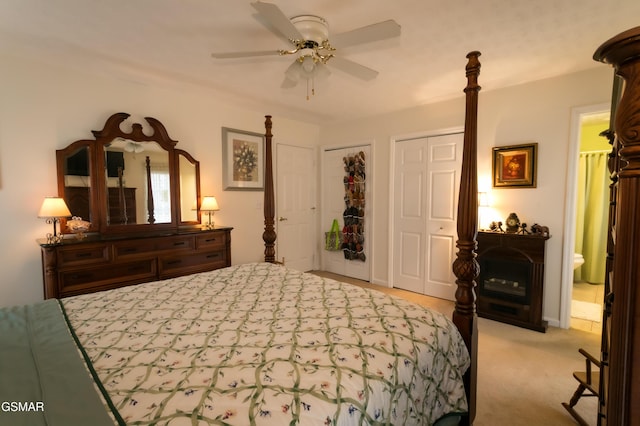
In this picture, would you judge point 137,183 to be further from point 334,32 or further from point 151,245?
point 334,32

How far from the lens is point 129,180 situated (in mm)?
3037

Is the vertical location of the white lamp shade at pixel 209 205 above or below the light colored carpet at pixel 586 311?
above

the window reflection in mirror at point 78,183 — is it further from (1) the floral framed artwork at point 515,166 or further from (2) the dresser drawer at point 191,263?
(1) the floral framed artwork at point 515,166

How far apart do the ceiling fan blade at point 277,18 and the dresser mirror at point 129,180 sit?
210 centimetres

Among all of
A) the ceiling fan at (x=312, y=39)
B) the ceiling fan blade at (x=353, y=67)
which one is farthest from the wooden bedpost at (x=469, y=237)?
the ceiling fan blade at (x=353, y=67)

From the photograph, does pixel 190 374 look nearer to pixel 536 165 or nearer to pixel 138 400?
pixel 138 400

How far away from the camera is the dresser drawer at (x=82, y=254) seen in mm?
2428

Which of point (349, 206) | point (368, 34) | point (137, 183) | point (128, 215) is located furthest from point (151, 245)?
point (349, 206)

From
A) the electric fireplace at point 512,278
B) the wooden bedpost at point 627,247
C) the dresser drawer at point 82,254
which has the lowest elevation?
the electric fireplace at point 512,278

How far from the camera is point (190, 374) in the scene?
1.01m

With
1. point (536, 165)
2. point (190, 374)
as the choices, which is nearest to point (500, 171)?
point (536, 165)

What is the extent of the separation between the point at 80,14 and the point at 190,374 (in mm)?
2354

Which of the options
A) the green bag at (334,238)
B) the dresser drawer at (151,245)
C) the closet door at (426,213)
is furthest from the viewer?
the green bag at (334,238)

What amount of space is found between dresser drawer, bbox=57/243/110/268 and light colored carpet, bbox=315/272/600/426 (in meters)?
3.07
